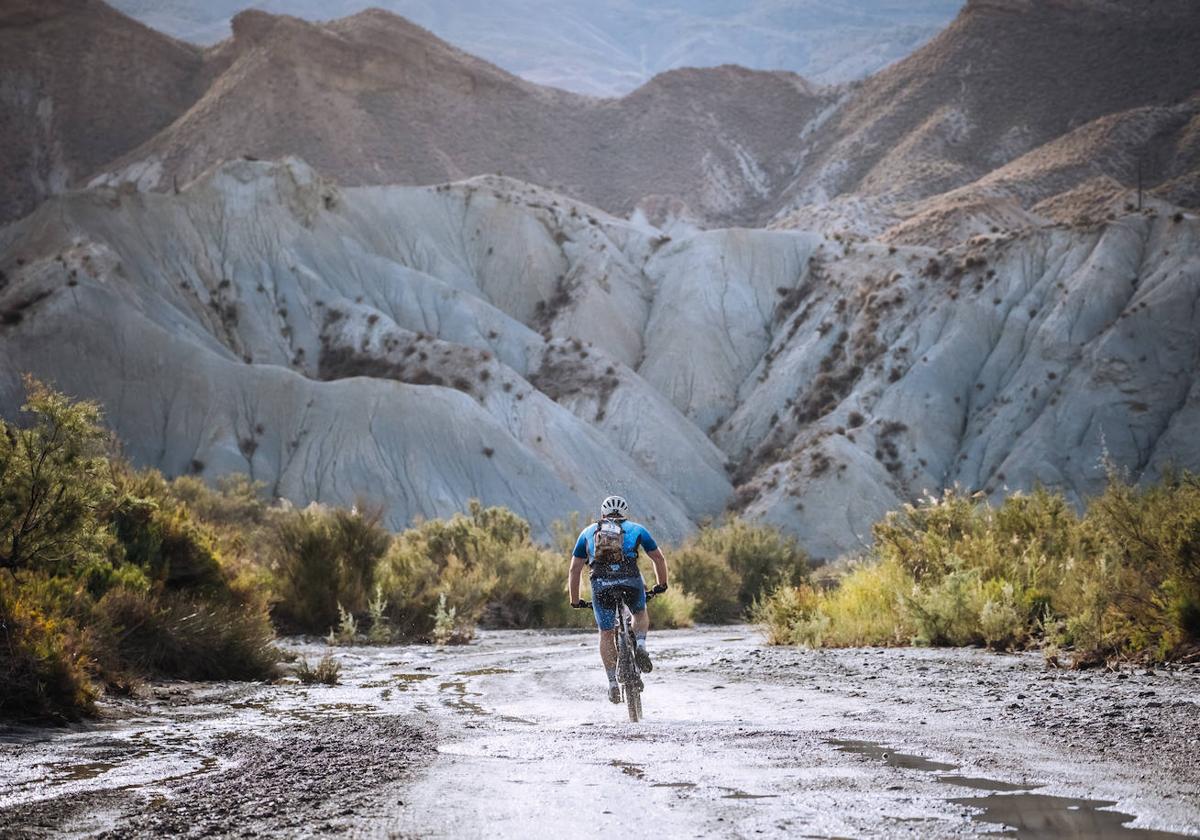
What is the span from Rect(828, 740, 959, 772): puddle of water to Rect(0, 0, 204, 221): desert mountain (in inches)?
5382

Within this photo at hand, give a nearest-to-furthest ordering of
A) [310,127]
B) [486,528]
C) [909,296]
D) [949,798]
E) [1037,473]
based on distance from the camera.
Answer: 1. [949,798]
2. [486,528]
3. [1037,473]
4. [909,296]
5. [310,127]

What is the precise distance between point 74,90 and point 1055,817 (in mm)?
154354

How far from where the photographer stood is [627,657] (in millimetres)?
12094

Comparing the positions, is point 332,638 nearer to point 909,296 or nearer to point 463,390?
point 463,390

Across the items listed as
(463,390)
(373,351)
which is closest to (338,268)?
(373,351)

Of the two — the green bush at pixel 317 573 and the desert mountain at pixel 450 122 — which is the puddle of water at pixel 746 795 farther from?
the desert mountain at pixel 450 122

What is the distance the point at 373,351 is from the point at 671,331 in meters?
23.3

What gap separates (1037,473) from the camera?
64.1 meters

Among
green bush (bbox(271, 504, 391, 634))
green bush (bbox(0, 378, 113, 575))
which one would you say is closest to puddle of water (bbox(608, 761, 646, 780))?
green bush (bbox(0, 378, 113, 575))

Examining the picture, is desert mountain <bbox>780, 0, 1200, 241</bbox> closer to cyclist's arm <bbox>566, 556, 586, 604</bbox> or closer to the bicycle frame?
cyclist's arm <bbox>566, 556, 586, 604</bbox>

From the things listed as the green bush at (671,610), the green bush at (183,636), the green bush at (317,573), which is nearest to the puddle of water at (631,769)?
the green bush at (183,636)

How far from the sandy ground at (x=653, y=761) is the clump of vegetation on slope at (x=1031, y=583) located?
885mm

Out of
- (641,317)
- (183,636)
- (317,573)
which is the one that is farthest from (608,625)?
(641,317)

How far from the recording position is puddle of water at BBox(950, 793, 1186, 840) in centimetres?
609
